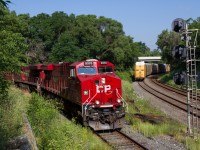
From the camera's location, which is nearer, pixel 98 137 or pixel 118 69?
pixel 98 137

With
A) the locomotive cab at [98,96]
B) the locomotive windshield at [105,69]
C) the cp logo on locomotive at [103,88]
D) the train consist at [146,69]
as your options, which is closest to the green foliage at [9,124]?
the locomotive cab at [98,96]

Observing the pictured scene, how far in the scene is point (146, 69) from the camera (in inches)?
2206

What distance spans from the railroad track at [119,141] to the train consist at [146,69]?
37497 millimetres

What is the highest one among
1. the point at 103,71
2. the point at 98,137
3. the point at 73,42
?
the point at 73,42

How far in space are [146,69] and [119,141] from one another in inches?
1741

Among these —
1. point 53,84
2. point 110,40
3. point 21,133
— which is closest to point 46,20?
Result: point 110,40

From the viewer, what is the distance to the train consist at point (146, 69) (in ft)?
169

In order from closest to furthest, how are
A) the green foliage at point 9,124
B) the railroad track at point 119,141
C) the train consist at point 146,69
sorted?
the green foliage at point 9,124 < the railroad track at point 119,141 < the train consist at point 146,69

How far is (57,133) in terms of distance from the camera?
9.67 meters

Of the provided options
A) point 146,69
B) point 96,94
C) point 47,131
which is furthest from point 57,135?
point 146,69

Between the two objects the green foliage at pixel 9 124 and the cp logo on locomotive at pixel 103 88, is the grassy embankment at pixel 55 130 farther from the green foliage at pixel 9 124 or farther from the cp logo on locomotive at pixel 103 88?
the cp logo on locomotive at pixel 103 88

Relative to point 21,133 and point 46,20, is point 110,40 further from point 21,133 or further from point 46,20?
point 21,133

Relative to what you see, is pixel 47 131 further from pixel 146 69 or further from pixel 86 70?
pixel 146 69

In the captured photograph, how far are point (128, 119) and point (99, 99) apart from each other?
2370 millimetres
